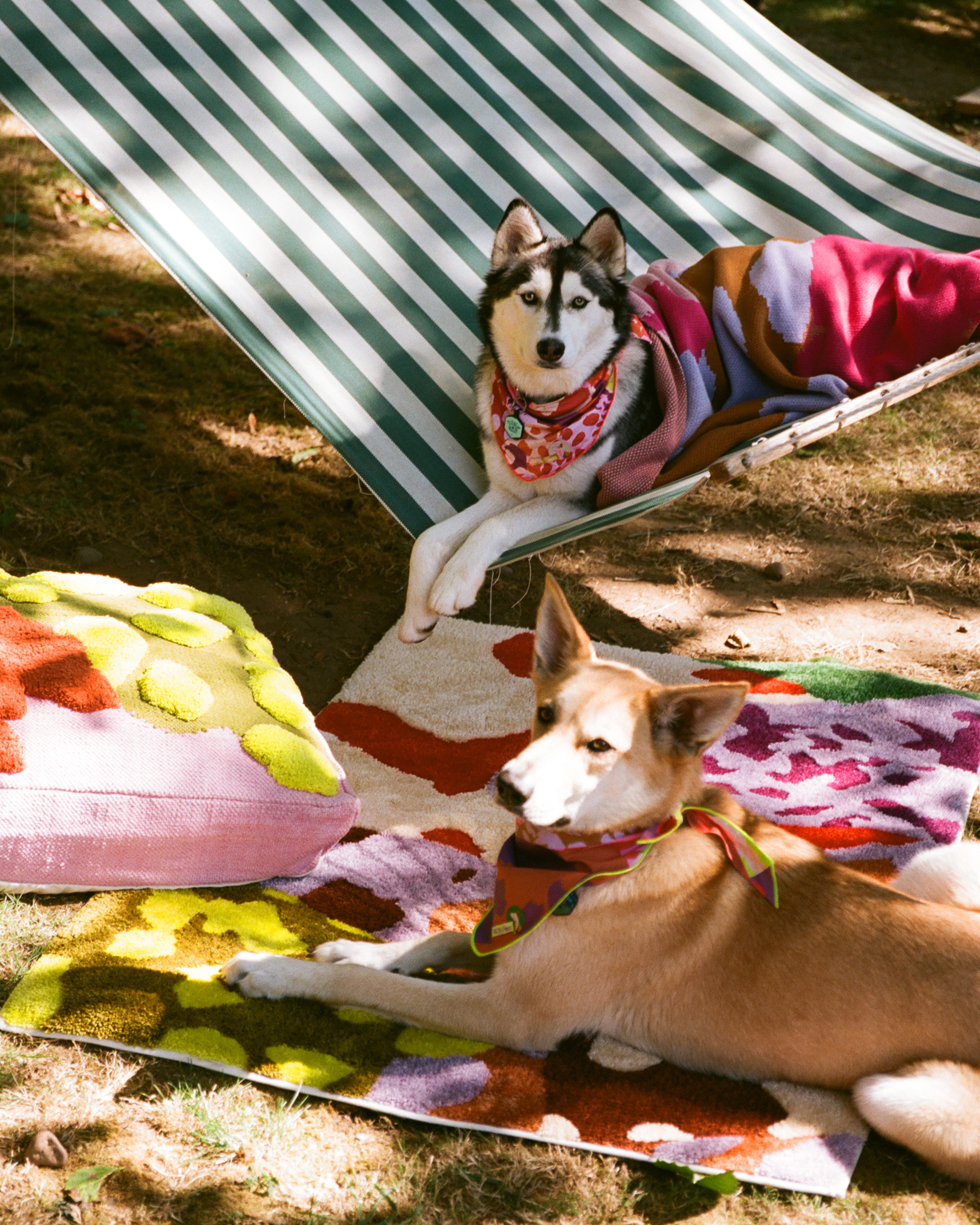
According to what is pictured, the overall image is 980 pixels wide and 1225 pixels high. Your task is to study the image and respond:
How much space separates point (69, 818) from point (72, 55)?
2753 mm

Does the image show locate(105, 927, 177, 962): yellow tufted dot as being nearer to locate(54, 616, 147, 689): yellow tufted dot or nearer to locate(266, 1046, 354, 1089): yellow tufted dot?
locate(266, 1046, 354, 1089): yellow tufted dot

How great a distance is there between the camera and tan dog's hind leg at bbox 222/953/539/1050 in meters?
2.35

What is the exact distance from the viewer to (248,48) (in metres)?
4.30

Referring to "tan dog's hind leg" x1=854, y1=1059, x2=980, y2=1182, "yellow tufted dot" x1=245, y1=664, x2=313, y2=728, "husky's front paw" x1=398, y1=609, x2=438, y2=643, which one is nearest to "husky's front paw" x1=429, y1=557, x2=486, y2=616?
"husky's front paw" x1=398, y1=609, x2=438, y2=643

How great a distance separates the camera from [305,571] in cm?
423

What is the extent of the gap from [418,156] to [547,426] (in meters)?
1.52

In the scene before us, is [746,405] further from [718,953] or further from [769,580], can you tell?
[718,953]

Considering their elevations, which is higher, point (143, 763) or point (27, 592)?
point (27, 592)

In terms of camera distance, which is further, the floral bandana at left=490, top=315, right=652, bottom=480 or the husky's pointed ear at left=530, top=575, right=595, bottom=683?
the floral bandana at left=490, top=315, right=652, bottom=480

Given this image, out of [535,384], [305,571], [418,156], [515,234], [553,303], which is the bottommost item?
[305,571]

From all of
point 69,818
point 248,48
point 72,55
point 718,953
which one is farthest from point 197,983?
point 248,48

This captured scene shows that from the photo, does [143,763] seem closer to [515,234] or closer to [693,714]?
[693,714]

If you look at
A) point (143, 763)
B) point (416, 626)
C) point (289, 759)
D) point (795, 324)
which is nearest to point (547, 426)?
point (416, 626)

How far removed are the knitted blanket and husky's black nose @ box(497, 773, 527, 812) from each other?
69.3 inches
